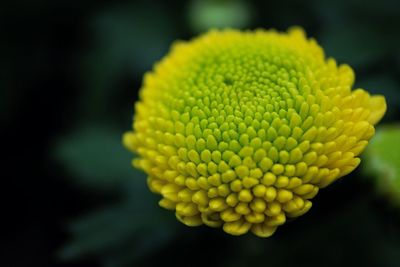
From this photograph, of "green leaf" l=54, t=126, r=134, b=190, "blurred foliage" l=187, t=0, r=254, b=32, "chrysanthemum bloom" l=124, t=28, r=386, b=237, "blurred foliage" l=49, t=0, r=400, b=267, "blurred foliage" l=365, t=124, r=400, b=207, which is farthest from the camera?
"blurred foliage" l=187, t=0, r=254, b=32

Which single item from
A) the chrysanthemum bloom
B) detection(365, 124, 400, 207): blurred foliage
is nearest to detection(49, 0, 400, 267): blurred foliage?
detection(365, 124, 400, 207): blurred foliage

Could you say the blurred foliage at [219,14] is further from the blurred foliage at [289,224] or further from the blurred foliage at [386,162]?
the blurred foliage at [386,162]

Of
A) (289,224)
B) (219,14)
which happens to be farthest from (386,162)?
(219,14)

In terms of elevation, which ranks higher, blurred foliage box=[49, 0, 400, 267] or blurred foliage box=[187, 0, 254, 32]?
blurred foliage box=[187, 0, 254, 32]

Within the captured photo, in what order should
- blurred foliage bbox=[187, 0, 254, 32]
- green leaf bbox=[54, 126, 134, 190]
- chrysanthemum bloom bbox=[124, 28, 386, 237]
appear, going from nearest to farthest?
1. chrysanthemum bloom bbox=[124, 28, 386, 237]
2. green leaf bbox=[54, 126, 134, 190]
3. blurred foliage bbox=[187, 0, 254, 32]

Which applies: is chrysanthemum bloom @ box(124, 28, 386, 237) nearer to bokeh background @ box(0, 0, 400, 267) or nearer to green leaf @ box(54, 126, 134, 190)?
bokeh background @ box(0, 0, 400, 267)

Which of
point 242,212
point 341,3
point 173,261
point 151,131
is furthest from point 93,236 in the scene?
point 341,3

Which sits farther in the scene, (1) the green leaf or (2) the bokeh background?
(1) the green leaf

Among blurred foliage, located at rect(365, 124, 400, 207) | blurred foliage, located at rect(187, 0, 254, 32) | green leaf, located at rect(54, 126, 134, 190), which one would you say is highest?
blurred foliage, located at rect(187, 0, 254, 32)

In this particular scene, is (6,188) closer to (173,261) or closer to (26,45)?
(26,45)
